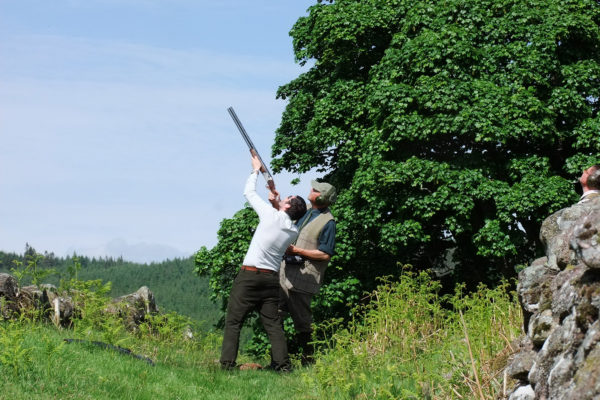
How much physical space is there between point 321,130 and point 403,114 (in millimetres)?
2705

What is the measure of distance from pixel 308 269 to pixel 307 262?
11 centimetres

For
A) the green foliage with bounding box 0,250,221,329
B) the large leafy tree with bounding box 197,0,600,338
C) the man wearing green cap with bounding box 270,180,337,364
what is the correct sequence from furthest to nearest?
the green foliage with bounding box 0,250,221,329, the large leafy tree with bounding box 197,0,600,338, the man wearing green cap with bounding box 270,180,337,364

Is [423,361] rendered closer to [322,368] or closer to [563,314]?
[322,368]

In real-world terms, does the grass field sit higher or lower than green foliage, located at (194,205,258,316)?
lower

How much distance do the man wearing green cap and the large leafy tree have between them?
5721 millimetres

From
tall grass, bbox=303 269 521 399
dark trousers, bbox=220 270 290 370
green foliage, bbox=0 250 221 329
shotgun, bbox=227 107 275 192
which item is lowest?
green foliage, bbox=0 250 221 329

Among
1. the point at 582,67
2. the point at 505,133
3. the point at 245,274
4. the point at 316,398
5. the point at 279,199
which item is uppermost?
the point at 582,67

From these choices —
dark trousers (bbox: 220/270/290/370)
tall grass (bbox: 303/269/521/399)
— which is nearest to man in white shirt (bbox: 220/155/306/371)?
dark trousers (bbox: 220/270/290/370)

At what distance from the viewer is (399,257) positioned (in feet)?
57.0

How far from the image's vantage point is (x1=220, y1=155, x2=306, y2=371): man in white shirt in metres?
8.12

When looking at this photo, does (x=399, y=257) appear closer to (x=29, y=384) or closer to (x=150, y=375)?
(x=150, y=375)

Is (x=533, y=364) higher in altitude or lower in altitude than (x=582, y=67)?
lower

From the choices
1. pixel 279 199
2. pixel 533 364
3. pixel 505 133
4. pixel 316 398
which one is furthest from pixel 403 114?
pixel 533 364

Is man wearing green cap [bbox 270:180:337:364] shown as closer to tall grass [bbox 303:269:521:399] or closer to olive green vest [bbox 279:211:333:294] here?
olive green vest [bbox 279:211:333:294]
